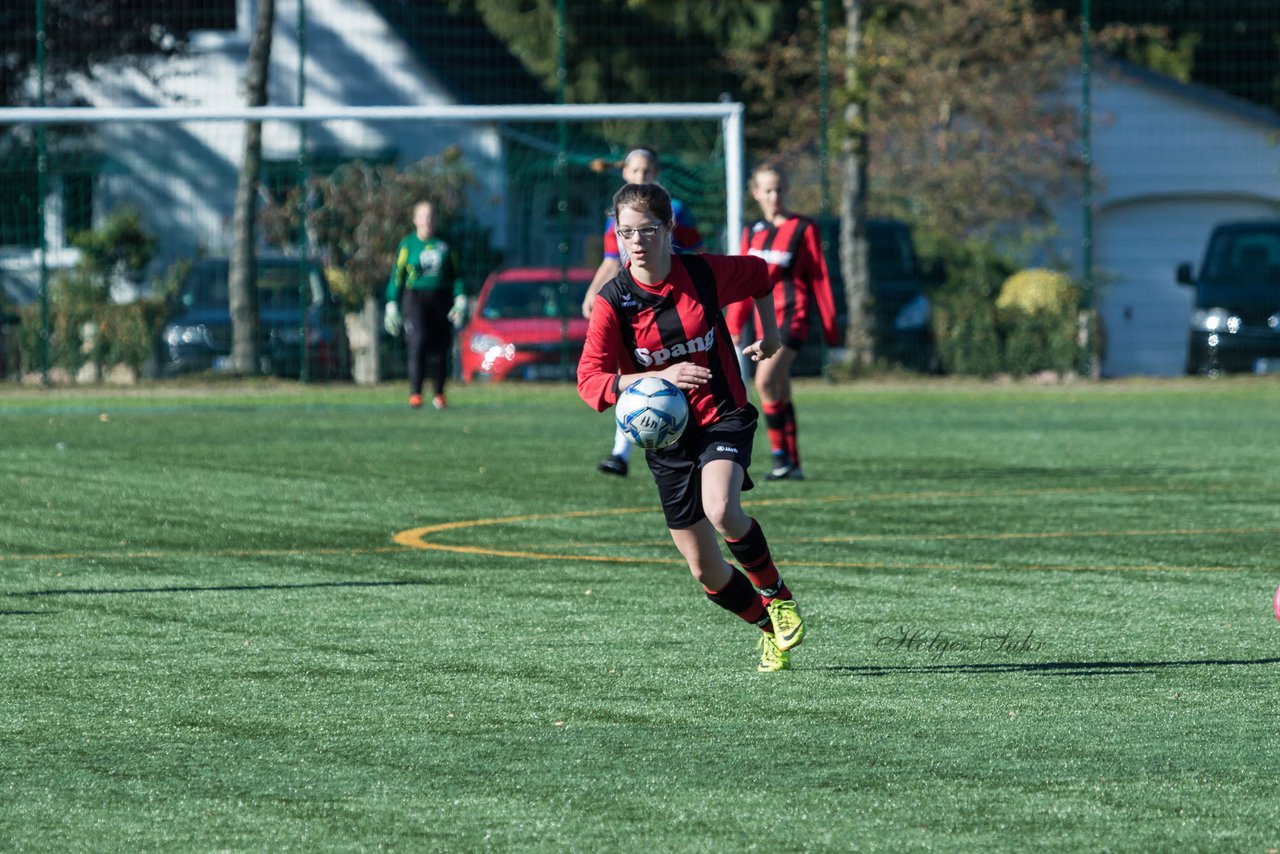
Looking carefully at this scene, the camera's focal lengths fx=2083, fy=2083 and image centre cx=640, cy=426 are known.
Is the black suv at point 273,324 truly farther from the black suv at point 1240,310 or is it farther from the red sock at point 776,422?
the red sock at point 776,422

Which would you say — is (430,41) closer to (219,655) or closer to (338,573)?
(338,573)

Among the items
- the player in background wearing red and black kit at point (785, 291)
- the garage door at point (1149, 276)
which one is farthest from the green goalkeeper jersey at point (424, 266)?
the garage door at point (1149, 276)

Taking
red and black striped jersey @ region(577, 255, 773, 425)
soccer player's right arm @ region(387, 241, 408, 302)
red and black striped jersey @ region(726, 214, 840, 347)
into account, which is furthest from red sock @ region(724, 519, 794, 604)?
soccer player's right arm @ region(387, 241, 408, 302)

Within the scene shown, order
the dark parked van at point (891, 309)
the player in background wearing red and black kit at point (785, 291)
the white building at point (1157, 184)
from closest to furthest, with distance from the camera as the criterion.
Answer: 1. the player in background wearing red and black kit at point (785, 291)
2. the dark parked van at point (891, 309)
3. the white building at point (1157, 184)

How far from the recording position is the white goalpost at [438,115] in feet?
66.1

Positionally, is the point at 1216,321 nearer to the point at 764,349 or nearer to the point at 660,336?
the point at 764,349

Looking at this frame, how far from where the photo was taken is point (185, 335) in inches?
910

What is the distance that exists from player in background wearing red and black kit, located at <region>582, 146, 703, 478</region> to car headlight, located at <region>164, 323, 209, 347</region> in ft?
32.9

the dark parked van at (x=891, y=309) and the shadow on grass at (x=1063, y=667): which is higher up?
the dark parked van at (x=891, y=309)

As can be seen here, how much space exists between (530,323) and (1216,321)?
804 cm

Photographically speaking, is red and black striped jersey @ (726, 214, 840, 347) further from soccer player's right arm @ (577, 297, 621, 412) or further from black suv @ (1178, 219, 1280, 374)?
black suv @ (1178, 219, 1280, 374)

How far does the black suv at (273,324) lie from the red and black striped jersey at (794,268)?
10442mm

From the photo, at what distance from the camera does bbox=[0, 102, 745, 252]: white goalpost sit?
794 inches

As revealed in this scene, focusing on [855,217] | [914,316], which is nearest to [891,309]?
[914,316]
